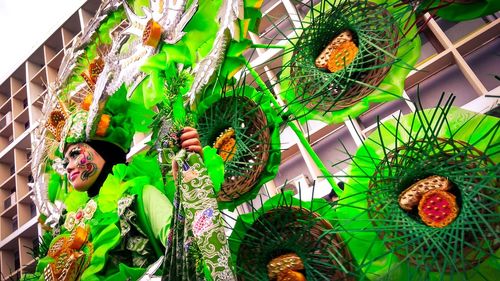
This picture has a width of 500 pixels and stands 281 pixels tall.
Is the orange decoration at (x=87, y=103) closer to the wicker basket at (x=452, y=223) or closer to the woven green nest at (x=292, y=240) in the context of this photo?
the woven green nest at (x=292, y=240)

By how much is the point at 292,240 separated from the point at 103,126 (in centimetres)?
75

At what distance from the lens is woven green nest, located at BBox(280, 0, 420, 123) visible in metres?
0.86

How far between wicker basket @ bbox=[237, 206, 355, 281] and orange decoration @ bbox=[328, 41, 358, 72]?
0.28 m

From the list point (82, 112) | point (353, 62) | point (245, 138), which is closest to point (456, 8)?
point (353, 62)

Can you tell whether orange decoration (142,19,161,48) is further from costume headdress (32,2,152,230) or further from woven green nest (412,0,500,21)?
woven green nest (412,0,500,21)

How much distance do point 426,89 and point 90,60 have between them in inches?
137

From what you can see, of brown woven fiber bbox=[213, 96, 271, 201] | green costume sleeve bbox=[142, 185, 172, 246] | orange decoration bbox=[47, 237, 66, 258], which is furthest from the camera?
orange decoration bbox=[47, 237, 66, 258]

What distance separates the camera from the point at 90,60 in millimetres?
1598

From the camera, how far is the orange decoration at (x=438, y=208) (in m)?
0.70

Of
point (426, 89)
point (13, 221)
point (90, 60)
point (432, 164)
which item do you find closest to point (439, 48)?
point (426, 89)

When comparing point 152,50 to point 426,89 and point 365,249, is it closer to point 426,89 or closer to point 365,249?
point 365,249

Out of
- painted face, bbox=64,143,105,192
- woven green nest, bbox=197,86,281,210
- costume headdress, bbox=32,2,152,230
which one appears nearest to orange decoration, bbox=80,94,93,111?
costume headdress, bbox=32,2,152,230

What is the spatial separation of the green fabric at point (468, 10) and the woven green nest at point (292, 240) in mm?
395

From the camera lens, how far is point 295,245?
0.86 m
